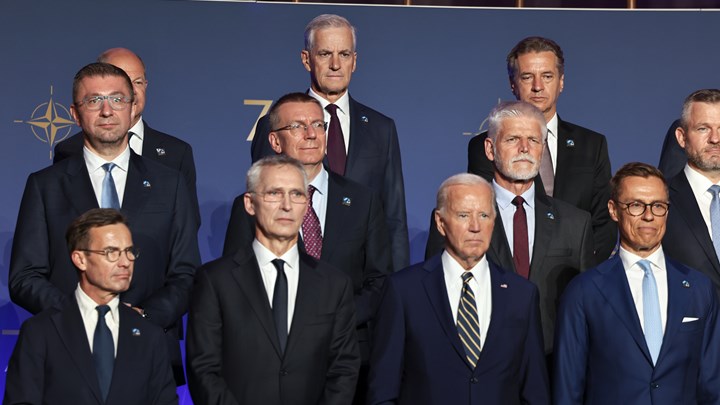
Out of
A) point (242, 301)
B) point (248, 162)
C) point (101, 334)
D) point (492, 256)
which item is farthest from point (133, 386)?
point (248, 162)

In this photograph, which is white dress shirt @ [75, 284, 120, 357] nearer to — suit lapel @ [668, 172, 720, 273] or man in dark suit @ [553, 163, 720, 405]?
man in dark suit @ [553, 163, 720, 405]

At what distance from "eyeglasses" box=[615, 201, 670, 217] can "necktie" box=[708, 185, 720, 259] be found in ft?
1.28

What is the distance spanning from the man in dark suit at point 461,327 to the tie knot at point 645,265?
369mm

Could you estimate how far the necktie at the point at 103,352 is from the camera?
369 cm

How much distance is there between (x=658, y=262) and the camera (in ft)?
13.2

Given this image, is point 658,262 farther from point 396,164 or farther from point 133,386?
point 133,386

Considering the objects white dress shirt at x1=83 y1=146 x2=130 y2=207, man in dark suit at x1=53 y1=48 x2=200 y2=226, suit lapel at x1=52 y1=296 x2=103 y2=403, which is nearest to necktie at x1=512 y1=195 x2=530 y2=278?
man in dark suit at x1=53 y1=48 x2=200 y2=226

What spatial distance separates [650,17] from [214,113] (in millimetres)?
2189

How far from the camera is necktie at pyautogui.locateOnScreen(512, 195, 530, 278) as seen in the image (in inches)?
165

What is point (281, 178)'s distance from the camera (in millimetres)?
3922

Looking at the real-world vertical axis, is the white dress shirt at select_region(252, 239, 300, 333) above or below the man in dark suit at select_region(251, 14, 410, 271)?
below

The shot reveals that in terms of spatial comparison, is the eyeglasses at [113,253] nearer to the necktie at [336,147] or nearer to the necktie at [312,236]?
the necktie at [312,236]

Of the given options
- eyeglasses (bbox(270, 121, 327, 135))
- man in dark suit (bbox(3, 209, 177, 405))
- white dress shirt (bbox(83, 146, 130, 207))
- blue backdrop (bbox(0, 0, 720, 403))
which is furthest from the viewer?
blue backdrop (bbox(0, 0, 720, 403))

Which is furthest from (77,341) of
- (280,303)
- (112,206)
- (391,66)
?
(391,66)
